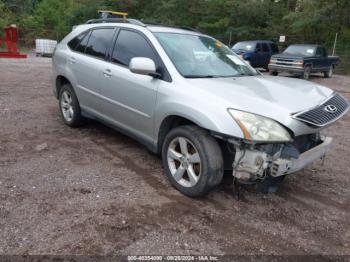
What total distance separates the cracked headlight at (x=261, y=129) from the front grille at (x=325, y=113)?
205mm

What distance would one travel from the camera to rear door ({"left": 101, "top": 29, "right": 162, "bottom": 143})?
4.14 meters

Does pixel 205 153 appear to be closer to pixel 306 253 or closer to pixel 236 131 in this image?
pixel 236 131

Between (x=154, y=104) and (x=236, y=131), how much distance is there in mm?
1171

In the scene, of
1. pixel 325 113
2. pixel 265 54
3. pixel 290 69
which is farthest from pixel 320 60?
pixel 325 113

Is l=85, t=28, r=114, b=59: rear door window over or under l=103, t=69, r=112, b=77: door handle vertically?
over

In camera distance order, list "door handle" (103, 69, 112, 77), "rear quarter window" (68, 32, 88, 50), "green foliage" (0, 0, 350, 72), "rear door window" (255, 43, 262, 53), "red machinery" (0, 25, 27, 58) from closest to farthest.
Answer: "door handle" (103, 69, 112, 77) → "rear quarter window" (68, 32, 88, 50) → "red machinery" (0, 25, 27, 58) → "rear door window" (255, 43, 262, 53) → "green foliage" (0, 0, 350, 72)

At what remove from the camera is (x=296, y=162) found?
3369mm

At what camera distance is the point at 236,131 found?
3203 mm

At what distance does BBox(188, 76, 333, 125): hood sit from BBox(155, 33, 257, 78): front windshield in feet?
0.77

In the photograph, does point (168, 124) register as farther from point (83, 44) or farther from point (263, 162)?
point (83, 44)

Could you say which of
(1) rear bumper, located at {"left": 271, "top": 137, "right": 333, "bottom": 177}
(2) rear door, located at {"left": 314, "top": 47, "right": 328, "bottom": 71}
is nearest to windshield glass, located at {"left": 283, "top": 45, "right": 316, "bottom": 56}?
(2) rear door, located at {"left": 314, "top": 47, "right": 328, "bottom": 71}

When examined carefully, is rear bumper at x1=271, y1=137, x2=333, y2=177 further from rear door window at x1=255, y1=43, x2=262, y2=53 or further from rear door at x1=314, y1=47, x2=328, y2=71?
rear door window at x1=255, y1=43, x2=262, y2=53

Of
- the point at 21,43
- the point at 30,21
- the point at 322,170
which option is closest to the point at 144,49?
the point at 322,170

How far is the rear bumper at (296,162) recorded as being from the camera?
3.25 metres
